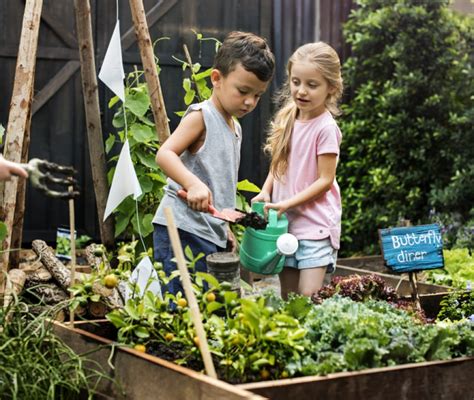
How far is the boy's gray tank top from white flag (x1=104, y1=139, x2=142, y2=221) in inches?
25.2

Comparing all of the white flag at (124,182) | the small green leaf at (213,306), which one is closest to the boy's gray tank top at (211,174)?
the white flag at (124,182)

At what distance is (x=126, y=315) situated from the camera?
2752mm


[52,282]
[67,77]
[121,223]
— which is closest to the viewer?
[52,282]

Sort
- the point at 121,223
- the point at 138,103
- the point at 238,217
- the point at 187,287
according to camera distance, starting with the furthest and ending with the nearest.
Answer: the point at 138,103 < the point at 121,223 < the point at 238,217 < the point at 187,287

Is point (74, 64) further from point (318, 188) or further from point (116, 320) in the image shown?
point (116, 320)

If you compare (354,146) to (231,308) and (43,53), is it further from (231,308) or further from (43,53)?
(231,308)

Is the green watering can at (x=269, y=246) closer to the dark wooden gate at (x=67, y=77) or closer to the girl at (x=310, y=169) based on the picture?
the girl at (x=310, y=169)

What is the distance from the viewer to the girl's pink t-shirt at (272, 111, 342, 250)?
3.81 meters

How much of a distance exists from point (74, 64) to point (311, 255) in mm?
3672

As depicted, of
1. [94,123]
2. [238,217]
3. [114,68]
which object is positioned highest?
[114,68]

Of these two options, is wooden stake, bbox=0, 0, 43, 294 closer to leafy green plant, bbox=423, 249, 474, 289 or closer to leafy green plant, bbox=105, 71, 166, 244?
leafy green plant, bbox=105, 71, 166, 244

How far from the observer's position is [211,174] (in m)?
3.54

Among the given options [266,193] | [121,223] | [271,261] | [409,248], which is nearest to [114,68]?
[121,223]

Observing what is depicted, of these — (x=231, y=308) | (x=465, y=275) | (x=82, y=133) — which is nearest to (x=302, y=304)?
(x=231, y=308)
